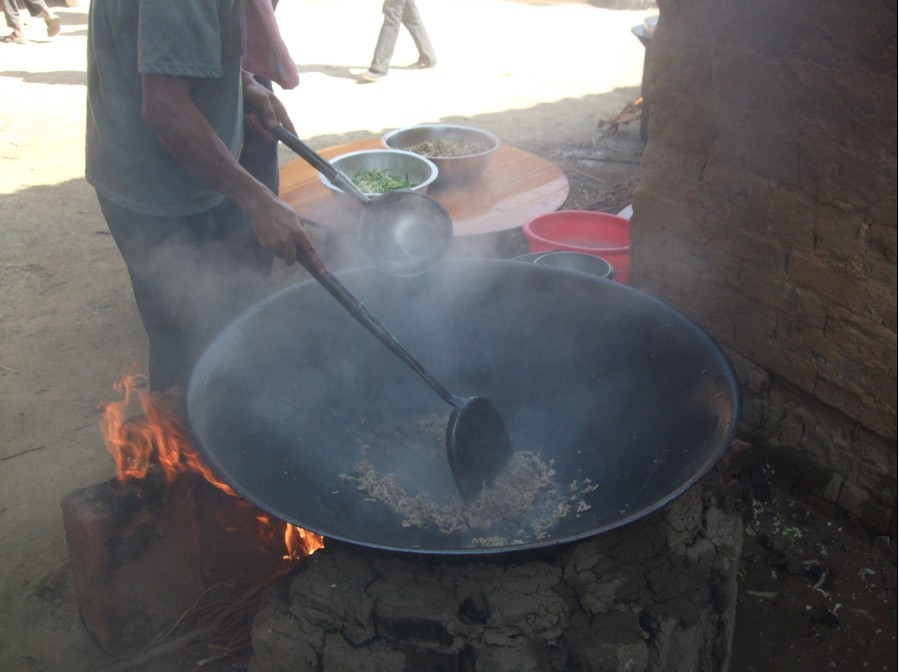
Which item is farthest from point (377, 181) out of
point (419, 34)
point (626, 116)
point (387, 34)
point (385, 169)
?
point (419, 34)

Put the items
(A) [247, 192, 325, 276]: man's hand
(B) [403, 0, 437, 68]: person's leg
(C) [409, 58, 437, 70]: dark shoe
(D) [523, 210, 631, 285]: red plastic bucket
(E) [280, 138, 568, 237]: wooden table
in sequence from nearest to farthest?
(A) [247, 192, 325, 276]: man's hand < (E) [280, 138, 568, 237]: wooden table < (D) [523, 210, 631, 285]: red plastic bucket < (B) [403, 0, 437, 68]: person's leg < (C) [409, 58, 437, 70]: dark shoe

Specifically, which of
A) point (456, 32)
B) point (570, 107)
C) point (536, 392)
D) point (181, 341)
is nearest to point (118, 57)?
point (181, 341)

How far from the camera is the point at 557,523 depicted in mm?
1989

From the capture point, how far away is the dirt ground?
2.31 meters

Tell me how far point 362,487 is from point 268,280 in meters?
1.44

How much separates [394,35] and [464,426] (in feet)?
21.1

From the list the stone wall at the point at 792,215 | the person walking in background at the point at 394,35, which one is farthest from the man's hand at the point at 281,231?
the person walking in background at the point at 394,35

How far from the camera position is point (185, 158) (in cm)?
209

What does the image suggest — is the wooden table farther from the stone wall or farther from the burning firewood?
the burning firewood

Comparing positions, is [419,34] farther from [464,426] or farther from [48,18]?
[464,426]

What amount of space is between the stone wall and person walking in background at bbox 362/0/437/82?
5.41m

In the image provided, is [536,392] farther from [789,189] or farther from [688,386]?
[789,189]

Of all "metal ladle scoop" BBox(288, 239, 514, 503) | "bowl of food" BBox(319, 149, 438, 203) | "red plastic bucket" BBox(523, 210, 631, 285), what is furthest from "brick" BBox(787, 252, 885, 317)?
"bowl of food" BBox(319, 149, 438, 203)

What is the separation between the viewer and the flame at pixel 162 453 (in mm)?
2195
